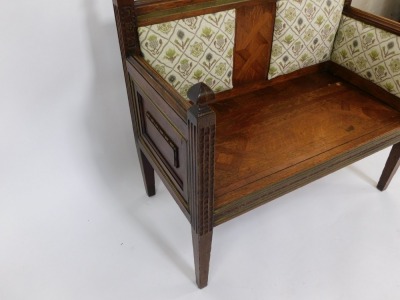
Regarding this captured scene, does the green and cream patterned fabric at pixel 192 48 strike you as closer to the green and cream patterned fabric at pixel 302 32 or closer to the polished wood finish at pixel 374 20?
the green and cream patterned fabric at pixel 302 32

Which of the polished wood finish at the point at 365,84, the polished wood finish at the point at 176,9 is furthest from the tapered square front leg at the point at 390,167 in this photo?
the polished wood finish at the point at 176,9

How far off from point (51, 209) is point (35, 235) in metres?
0.13

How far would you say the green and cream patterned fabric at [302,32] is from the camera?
4.46 ft

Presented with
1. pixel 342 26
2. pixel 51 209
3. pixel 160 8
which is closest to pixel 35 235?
pixel 51 209

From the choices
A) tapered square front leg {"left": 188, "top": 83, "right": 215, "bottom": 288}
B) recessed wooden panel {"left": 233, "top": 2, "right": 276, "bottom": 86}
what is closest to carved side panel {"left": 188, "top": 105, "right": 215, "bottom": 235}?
tapered square front leg {"left": 188, "top": 83, "right": 215, "bottom": 288}

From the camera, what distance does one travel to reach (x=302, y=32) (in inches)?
56.2

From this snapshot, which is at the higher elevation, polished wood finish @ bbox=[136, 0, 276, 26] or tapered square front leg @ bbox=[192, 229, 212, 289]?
polished wood finish @ bbox=[136, 0, 276, 26]

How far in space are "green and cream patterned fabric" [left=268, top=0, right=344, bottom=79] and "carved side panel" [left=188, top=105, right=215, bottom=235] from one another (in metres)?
0.75

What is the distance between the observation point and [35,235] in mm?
1408

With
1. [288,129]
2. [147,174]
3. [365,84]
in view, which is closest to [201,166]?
[288,129]

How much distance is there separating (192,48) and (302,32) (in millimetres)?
520

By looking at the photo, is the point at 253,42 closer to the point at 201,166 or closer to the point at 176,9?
the point at 176,9

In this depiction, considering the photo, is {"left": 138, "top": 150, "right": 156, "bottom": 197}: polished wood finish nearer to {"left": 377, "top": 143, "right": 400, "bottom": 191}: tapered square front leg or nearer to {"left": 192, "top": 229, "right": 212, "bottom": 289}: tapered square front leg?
{"left": 192, "top": 229, "right": 212, "bottom": 289}: tapered square front leg

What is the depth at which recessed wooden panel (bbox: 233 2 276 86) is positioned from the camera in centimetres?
130
